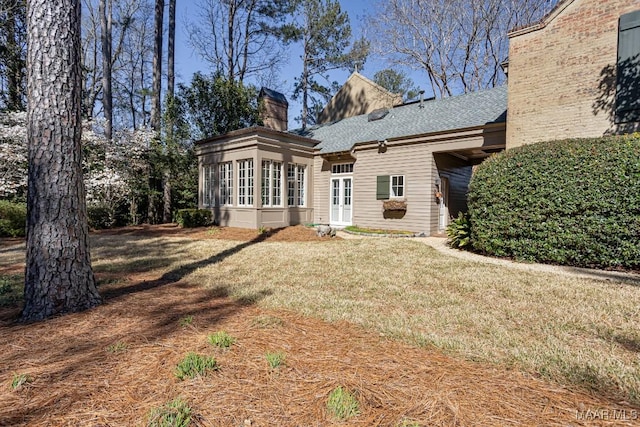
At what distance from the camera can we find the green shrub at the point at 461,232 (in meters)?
7.69

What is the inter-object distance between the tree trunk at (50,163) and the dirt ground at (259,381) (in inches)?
14.0

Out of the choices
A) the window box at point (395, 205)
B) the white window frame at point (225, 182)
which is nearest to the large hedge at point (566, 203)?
Result: the window box at point (395, 205)

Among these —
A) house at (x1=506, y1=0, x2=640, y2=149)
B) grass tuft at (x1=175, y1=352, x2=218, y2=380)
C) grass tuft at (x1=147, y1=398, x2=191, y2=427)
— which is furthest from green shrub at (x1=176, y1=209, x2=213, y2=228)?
grass tuft at (x1=147, y1=398, x2=191, y2=427)

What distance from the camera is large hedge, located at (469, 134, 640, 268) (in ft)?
17.6

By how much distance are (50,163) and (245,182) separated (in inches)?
333

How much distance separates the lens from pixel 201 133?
1520 centimetres

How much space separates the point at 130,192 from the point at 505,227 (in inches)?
543

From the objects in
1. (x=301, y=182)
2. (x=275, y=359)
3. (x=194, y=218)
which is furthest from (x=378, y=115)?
(x=275, y=359)

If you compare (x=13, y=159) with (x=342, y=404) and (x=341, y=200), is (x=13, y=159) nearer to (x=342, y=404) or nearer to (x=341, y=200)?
(x=341, y=200)

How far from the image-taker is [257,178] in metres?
10.8

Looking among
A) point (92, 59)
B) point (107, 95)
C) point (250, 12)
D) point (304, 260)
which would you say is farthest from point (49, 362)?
point (92, 59)

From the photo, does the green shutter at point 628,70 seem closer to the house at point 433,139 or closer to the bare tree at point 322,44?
the house at point 433,139

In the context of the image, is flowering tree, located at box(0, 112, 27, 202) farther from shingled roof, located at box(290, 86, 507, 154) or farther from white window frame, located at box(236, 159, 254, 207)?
shingled roof, located at box(290, 86, 507, 154)

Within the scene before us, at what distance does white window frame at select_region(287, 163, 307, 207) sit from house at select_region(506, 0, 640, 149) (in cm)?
725
